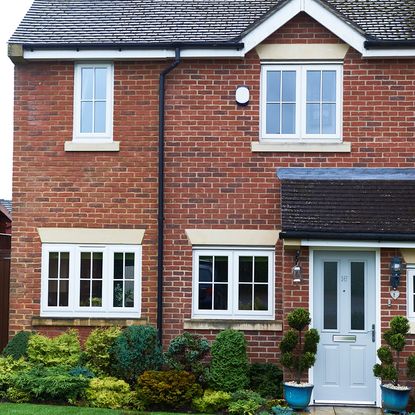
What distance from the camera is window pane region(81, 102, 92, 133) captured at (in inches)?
518

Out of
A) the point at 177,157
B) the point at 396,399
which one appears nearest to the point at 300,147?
the point at 177,157

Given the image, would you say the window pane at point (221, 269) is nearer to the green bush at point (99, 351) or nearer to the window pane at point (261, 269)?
the window pane at point (261, 269)

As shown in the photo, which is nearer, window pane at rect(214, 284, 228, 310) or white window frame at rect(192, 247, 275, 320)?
white window frame at rect(192, 247, 275, 320)

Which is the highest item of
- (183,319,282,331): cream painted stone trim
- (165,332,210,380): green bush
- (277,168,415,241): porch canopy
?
(277,168,415,241): porch canopy

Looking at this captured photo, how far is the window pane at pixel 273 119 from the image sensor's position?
42.4 ft

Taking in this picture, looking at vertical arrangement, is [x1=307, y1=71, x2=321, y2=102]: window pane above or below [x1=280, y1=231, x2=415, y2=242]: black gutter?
above

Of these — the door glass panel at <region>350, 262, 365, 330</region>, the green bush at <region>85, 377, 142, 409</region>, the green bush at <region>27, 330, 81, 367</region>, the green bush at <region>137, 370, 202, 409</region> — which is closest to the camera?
the green bush at <region>137, 370, 202, 409</region>

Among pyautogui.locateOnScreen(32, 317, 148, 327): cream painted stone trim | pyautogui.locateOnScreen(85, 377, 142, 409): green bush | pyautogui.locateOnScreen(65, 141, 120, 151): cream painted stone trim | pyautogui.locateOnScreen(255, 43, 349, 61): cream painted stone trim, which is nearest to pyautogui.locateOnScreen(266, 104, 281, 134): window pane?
pyautogui.locateOnScreen(255, 43, 349, 61): cream painted stone trim

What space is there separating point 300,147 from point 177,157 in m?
2.30

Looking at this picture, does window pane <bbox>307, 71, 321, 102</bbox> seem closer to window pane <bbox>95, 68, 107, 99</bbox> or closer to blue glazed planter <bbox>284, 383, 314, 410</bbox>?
window pane <bbox>95, 68, 107, 99</bbox>

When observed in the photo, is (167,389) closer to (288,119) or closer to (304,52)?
(288,119)

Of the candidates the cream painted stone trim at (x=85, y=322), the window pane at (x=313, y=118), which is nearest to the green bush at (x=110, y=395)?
the cream painted stone trim at (x=85, y=322)

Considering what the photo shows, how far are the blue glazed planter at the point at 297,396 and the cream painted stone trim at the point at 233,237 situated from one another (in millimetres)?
2725

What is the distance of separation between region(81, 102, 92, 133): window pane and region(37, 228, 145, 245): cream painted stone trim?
75.5 inches
